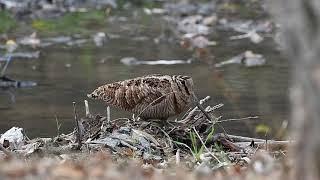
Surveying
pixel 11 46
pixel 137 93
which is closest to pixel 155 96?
pixel 137 93

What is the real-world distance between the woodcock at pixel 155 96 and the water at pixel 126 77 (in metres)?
1.27

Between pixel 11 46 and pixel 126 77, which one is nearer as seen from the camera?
pixel 126 77

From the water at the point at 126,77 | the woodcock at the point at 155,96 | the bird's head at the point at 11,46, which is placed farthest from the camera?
the bird's head at the point at 11,46

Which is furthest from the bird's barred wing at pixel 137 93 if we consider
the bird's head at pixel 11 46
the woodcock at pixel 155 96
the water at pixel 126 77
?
the bird's head at pixel 11 46

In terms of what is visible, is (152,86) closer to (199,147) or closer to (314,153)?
(199,147)

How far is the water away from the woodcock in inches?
49.9

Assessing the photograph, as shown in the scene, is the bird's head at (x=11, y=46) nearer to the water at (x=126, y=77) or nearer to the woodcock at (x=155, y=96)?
the water at (x=126, y=77)

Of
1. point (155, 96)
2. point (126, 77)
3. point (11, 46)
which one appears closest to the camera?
point (155, 96)

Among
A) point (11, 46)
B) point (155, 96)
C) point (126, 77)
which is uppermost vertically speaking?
point (155, 96)

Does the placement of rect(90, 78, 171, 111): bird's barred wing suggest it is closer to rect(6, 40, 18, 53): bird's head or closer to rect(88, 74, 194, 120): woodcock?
rect(88, 74, 194, 120): woodcock

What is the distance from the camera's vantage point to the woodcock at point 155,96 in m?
6.12

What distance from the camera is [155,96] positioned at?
6129 mm

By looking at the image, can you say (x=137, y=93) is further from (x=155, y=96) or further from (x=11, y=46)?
(x=11, y=46)

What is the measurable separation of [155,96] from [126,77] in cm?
422
